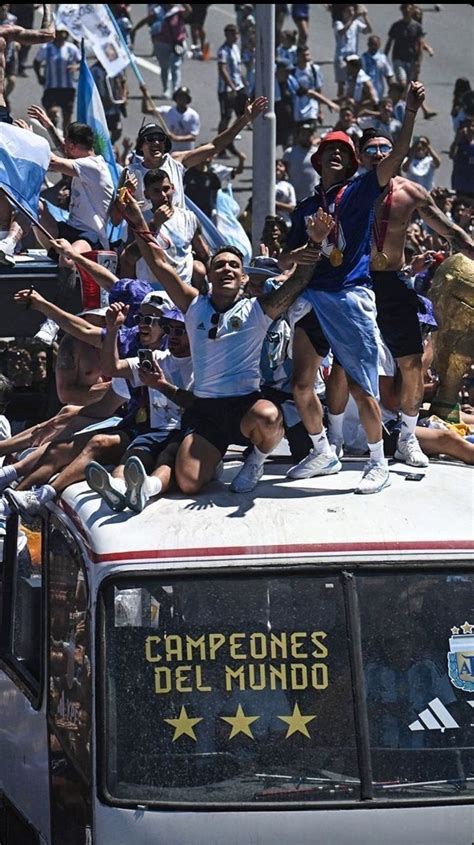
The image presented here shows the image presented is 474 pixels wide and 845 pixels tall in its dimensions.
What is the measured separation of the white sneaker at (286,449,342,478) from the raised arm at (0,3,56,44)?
5601 mm

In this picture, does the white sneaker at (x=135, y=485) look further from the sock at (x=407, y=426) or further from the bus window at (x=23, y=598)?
the sock at (x=407, y=426)

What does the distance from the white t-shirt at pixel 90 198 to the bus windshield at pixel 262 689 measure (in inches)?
236

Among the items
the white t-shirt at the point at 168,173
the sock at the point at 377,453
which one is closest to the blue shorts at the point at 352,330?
the sock at the point at 377,453

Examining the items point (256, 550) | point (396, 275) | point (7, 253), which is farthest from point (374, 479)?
point (7, 253)

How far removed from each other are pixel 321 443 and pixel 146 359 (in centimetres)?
96

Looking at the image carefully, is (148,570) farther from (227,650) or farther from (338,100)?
(338,100)

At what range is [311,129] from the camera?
67.7ft

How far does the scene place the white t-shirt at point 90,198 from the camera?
11.2 m

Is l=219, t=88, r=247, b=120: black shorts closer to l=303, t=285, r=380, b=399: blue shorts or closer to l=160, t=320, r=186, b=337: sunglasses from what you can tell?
l=160, t=320, r=186, b=337: sunglasses

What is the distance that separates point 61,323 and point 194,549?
296 cm

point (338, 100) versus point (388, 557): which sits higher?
point (388, 557)

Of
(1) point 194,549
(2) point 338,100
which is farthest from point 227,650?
(2) point 338,100

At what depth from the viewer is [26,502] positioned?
663 centimetres

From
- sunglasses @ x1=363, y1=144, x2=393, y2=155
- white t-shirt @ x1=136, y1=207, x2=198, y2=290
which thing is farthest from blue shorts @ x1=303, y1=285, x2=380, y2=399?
white t-shirt @ x1=136, y1=207, x2=198, y2=290
